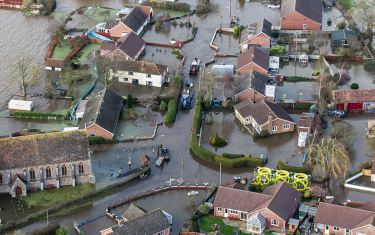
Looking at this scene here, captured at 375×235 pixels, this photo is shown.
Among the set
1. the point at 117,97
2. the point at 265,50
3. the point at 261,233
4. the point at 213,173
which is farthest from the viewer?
the point at 265,50

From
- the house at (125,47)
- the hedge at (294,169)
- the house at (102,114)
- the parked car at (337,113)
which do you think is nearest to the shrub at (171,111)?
the house at (102,114)

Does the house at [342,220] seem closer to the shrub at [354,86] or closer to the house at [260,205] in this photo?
the house at [260,205]

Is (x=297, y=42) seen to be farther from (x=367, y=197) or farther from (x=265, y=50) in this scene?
(x=367, y=197)

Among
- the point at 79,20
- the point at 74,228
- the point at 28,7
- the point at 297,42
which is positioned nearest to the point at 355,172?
the point at 74,228

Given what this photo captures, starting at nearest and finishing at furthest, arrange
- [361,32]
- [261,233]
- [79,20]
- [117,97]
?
[261,233] < [117,97] < [361,32] < [79,20]

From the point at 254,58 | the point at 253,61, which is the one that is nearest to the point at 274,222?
the point at 253,61

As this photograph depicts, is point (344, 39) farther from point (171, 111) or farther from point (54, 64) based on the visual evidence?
point (54, 64)
